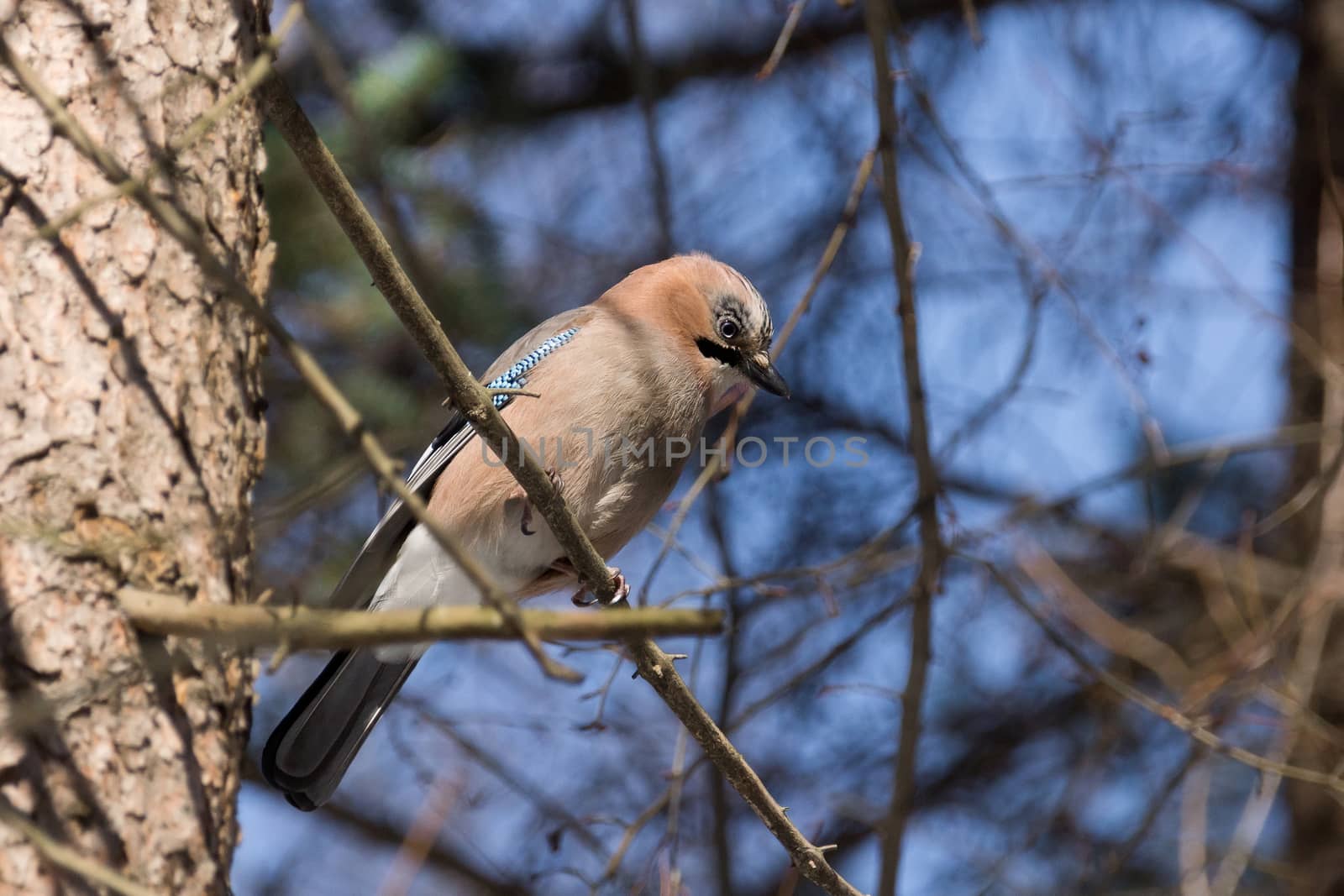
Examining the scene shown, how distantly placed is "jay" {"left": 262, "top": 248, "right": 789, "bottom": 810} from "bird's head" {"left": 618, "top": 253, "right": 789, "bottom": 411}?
0.10ft

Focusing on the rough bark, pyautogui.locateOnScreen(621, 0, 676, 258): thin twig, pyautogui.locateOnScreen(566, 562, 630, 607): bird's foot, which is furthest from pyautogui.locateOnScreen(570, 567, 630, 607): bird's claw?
the rough bark

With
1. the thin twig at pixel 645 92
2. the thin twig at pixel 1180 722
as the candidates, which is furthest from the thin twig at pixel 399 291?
the thin twig at pixel 645 92

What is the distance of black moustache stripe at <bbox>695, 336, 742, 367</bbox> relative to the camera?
3.88 meters

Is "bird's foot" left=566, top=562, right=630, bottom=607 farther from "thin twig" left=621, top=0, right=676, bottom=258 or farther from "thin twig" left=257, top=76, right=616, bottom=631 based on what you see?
"thin twig" left=621, top=0, right=676, bottom=258

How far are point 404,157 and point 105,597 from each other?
9.79ft

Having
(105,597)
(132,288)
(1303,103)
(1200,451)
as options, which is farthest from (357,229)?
(1303,103)

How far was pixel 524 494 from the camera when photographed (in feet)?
10.6

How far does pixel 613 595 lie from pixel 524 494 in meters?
0.58

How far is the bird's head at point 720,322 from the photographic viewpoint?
12.7ft

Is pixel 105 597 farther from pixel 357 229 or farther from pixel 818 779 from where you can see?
pixel 818 779

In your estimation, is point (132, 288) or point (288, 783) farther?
point (288, 783)

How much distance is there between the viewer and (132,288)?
7.06ft

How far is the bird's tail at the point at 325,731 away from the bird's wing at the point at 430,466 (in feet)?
0.68

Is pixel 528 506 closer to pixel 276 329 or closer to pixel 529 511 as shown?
pixel 529 511
